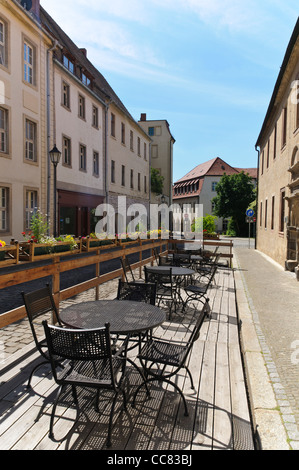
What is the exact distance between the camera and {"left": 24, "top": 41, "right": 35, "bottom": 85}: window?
1495 cm

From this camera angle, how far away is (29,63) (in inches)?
600

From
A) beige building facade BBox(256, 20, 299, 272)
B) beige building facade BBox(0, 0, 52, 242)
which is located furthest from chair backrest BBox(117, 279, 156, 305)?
beige building facade BBox(0, 0, 52, 242)

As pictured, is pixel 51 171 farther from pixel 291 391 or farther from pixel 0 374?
pixel 291 391

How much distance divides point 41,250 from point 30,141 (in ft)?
23.4

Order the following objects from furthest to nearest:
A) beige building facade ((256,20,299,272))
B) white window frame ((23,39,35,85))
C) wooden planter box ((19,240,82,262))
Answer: white window frame ((23,39,35,85)) → beige building facade ((256,20,299,272)) → wooden planter box ((19,240,82,262))

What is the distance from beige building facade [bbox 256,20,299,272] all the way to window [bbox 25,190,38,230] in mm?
10384

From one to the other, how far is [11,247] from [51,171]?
8.81 metres

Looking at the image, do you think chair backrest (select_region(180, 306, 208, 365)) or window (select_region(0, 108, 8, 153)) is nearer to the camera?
chair backrest (select_region(180, 306, 208, 365))

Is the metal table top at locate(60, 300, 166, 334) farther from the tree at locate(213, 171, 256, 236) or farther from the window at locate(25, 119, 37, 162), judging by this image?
the tree at locate(213, 171, 256, 236)

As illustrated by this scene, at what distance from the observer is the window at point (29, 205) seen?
Result: 1501 centimetres

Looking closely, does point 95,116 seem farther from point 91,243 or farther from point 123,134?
point 91,243

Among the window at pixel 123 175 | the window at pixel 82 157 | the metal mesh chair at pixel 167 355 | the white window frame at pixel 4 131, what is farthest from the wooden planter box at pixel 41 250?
the window at pixel 123 175

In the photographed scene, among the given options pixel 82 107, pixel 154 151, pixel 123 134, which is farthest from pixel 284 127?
Result: pixel 154 151
